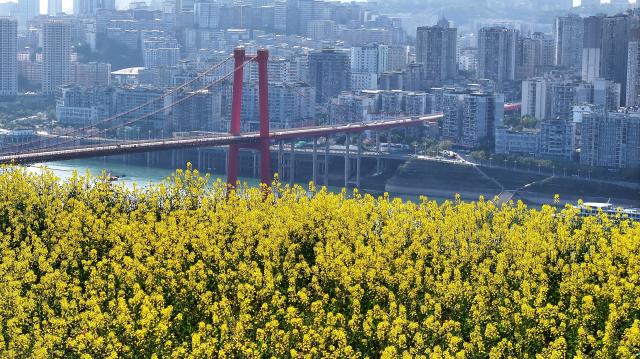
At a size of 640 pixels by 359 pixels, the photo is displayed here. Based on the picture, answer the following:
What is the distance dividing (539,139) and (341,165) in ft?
8.98

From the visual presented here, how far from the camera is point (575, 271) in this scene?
6.05m

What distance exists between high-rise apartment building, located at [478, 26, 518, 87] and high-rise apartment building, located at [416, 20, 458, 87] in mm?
616

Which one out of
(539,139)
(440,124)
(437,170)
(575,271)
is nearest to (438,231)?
(575,271)

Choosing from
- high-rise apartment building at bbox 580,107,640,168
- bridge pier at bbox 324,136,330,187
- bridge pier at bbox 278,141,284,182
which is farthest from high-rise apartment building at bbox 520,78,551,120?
bridge pier at bbox 278,141,284,182

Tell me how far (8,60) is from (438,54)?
28.3 feet

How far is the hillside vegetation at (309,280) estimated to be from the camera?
5191mm

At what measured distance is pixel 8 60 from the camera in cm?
2853

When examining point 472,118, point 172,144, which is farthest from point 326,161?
point 172,144

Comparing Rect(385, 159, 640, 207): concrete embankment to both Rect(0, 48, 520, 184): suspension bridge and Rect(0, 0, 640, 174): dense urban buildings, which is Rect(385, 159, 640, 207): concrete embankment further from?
Rect(0, 48, 520, 184): suspension bridge

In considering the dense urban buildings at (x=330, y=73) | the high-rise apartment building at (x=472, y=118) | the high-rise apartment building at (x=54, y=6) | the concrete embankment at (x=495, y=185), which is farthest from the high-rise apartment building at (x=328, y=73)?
the high-rise apartment building at (x=54, y=6)

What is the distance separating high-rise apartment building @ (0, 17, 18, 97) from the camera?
93.3 feet

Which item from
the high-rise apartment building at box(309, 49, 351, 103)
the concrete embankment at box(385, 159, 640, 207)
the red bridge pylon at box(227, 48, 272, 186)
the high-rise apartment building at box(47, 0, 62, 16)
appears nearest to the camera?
the red bridge pylon at box(227, 48, 272, 186)

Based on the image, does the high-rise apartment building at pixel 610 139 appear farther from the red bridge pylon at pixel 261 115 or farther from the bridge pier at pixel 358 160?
the red bridge pylon at pixel 261 115

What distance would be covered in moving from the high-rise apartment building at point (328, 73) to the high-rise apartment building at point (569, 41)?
612cm
